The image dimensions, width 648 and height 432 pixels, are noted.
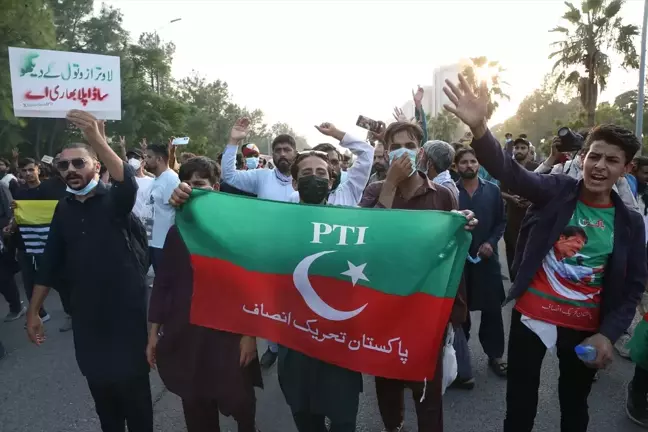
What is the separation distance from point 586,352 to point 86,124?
8.94 ft

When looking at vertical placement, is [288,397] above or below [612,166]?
below

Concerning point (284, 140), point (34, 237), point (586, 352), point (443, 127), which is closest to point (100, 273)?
point (586, 352)

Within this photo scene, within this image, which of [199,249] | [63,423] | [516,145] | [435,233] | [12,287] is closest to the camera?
[435,233]

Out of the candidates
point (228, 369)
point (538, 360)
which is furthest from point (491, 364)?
point (228, 369)

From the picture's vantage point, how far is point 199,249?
2760 millimetres

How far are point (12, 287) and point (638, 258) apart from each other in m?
6.51

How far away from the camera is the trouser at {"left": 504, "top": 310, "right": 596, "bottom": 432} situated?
276 cm

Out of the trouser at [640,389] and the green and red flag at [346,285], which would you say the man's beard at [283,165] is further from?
the trouser at [640,389]

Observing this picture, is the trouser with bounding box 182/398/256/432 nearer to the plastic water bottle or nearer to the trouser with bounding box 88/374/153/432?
the trouser with bounding box 88/374/153/432

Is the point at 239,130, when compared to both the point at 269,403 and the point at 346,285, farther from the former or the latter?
the point at 346,285

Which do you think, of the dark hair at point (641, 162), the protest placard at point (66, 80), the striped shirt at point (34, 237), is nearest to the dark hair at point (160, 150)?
the protest placard at point (66, 80)

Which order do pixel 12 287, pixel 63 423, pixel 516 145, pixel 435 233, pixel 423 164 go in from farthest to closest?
pixel 516 145, pixel 12 287, pixel 423 164, pixel 63 423, pixel 435 233

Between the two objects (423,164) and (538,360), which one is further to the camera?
(423,164)

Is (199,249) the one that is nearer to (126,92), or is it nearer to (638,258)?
(638,258)
